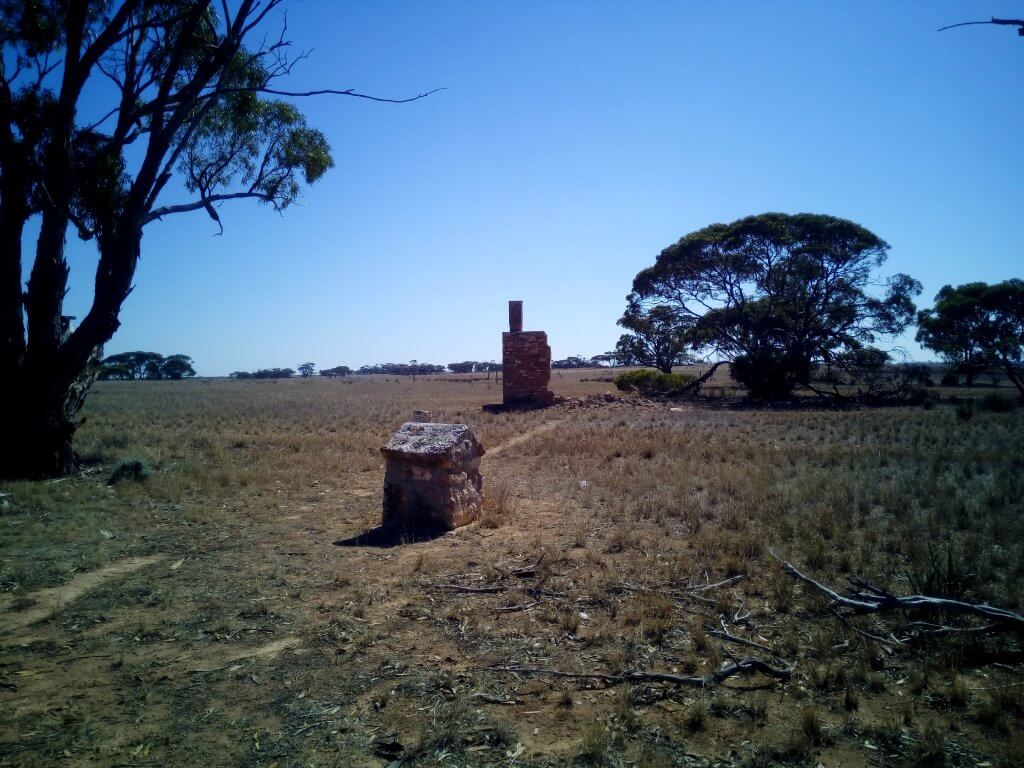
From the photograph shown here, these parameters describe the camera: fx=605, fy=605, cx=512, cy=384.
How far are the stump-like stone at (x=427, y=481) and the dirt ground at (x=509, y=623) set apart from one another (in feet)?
1.43

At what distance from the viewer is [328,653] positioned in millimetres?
4559

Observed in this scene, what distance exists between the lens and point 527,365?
83.8 feet

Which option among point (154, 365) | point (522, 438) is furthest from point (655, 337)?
point (154, 365)

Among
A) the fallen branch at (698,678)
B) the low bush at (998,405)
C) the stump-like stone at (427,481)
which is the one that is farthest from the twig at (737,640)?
the low bush at (998,405)

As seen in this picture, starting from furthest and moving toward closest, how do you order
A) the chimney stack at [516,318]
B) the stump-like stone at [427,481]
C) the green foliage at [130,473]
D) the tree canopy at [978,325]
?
the tree canopy at [978,325] < the chimney stack at [516,318] < the green foliage at [130,473] < the stump-like stone at [427,481]

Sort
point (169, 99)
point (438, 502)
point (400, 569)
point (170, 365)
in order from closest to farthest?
point (400, 569) < point (438, 502) < point (169, 99) < point (170, 365)

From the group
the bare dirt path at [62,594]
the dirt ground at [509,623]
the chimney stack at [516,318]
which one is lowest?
the bare dirt path at [62,594]

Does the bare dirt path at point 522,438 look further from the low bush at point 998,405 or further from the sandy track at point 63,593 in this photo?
the low bush at point 998,405

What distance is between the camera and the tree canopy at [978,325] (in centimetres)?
3066

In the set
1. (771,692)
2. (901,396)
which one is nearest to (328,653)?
(771,692)

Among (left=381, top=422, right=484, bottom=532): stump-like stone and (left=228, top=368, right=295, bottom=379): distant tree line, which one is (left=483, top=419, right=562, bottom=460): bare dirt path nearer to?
(left=381, top=422, right=484, bottom=532): stump-like stone

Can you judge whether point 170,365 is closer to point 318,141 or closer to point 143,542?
point 318,141

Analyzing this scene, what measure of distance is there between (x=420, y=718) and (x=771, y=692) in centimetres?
224

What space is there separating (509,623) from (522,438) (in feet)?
40.0
